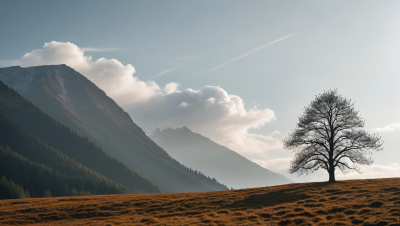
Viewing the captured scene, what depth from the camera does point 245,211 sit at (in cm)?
3011

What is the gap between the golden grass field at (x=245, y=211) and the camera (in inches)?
963

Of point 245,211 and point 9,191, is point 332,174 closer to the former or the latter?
point 245,211

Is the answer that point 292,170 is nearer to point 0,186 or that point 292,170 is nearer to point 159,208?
point 159,208

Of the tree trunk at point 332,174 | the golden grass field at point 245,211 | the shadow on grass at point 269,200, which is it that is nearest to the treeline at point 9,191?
the golden grass field at point 245,211

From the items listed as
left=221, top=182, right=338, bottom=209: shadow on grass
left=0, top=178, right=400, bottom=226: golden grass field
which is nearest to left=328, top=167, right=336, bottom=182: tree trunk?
left=0, top=178, right=400, bottom=226: golden grass field

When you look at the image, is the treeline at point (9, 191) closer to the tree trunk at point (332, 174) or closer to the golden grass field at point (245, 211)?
the golden grass field at point (245, 211)

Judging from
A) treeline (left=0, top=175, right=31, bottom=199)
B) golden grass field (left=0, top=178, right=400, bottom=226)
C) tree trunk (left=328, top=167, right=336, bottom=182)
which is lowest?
treeline (left=0, top=175, right=31, bottom=199)

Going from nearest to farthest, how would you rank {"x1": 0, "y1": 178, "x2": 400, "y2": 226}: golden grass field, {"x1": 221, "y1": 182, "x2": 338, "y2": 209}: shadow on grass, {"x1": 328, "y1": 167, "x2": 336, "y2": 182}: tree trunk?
{"x1": 0, "y1": 178, "x2": 400, "y2": 226}: golden grass field, {"x1": 221, "y1": 182, "x2": 338, "y2": 209}: shadow on grass, {"x1": 328, "y1": 167, "x2": 336, "y2": 182}: tree trunk

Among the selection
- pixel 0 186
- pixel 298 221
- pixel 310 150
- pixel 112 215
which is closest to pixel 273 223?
pixel 298 221

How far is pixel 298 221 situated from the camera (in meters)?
24.1

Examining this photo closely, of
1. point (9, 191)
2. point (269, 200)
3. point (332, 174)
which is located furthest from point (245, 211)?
point (9, 191)

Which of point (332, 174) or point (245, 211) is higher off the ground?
point (332, 174)

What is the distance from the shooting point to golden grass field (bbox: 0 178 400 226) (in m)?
24.5

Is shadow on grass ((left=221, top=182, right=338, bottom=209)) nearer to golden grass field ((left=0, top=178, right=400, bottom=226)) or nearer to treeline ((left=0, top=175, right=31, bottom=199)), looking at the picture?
golden grass field ((left=0, top=178, right=400, bottom=226))
